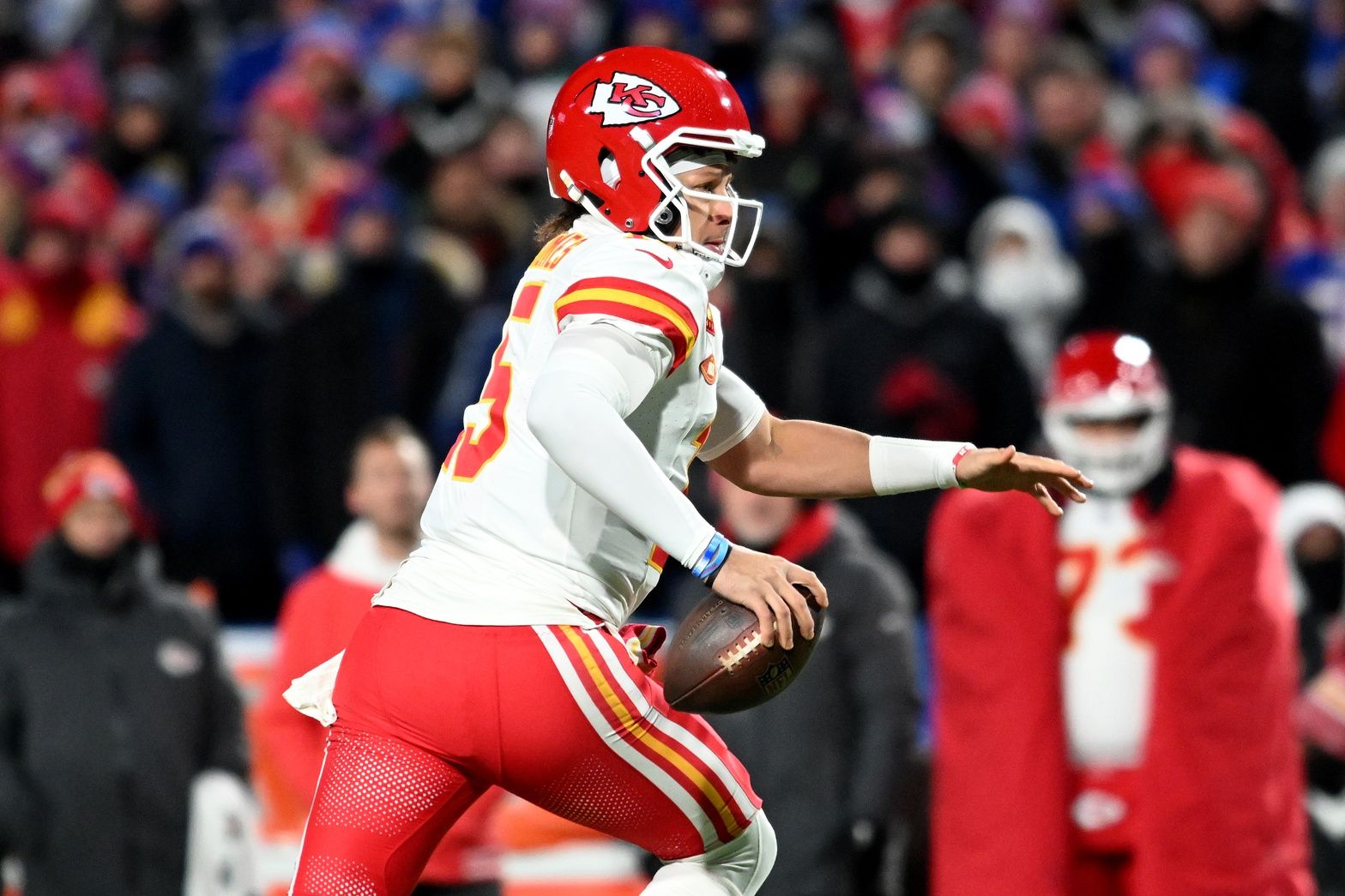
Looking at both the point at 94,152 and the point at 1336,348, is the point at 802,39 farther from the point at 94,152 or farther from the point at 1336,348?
the point at 94,152

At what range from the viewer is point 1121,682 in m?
5.37

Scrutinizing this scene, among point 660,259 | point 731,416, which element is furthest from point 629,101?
point 731,416

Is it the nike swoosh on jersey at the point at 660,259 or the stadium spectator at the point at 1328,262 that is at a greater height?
the nike swoosh on jersey at the point at 660,259

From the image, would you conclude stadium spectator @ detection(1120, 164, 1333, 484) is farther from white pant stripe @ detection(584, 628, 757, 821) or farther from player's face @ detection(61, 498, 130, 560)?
white pant stripe @ detection(584, 628, 757, 821)

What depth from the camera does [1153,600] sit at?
5367mm

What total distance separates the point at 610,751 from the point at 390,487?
2.62 meters

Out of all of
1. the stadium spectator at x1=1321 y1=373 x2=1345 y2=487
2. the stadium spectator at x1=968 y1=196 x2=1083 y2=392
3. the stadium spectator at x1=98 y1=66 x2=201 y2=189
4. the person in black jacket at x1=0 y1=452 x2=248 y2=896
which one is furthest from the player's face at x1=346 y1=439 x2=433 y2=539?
the stadium spectator at x1=98 y1=66 x2=201 y2=189

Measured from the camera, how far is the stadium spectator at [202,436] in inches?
325

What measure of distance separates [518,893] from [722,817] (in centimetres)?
332

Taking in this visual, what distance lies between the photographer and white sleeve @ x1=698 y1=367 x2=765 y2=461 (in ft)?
12.9

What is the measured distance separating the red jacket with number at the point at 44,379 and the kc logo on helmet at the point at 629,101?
5358 millimetres

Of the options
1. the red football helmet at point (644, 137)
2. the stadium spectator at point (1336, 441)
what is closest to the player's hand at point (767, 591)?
the red football helmet at point (644, 137)

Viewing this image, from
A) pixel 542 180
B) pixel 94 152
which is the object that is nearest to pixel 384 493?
pixel 542 180

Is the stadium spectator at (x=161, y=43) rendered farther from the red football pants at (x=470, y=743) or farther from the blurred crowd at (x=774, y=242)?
the red football pants at (x=470, y=743)
